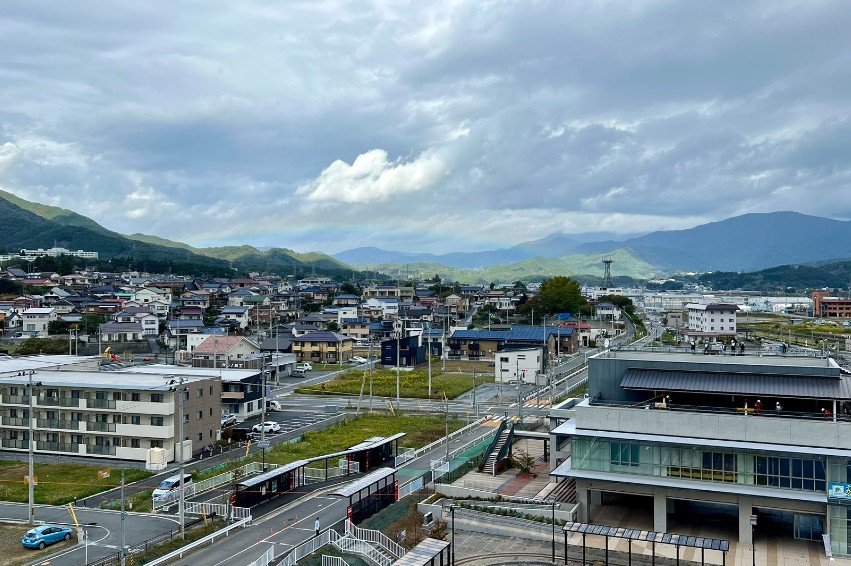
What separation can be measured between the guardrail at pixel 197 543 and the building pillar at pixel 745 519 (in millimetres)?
16621

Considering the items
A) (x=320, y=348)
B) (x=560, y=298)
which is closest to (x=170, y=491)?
(x=320, y=348)

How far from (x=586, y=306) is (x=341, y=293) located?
47572 mm

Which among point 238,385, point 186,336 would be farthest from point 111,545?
point 186,336

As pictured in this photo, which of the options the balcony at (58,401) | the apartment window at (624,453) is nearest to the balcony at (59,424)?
the balcony at (58,401)

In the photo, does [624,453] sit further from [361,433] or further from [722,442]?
[361,433]

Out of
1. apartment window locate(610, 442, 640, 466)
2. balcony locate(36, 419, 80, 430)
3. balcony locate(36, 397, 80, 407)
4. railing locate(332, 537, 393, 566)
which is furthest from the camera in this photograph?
balcony locate(36, 419, 80, 430)

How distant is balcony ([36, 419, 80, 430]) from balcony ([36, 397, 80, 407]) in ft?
2.79

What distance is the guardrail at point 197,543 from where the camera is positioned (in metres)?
20.9

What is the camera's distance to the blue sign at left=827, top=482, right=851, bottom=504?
20.9 metres

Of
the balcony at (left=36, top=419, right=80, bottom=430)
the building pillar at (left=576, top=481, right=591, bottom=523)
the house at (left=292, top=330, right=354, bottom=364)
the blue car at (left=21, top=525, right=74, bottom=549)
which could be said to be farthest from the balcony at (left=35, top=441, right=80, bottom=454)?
the house at (left=292, top=330, right=354, bottom=364)

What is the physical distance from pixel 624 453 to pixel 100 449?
85.3 feet

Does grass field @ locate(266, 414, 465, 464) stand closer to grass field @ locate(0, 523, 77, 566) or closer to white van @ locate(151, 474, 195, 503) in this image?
white van @ locate(151, 474, 195, 503)

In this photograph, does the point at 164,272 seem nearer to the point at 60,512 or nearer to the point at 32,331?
the point at 32,331

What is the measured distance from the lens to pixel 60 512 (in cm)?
2641
